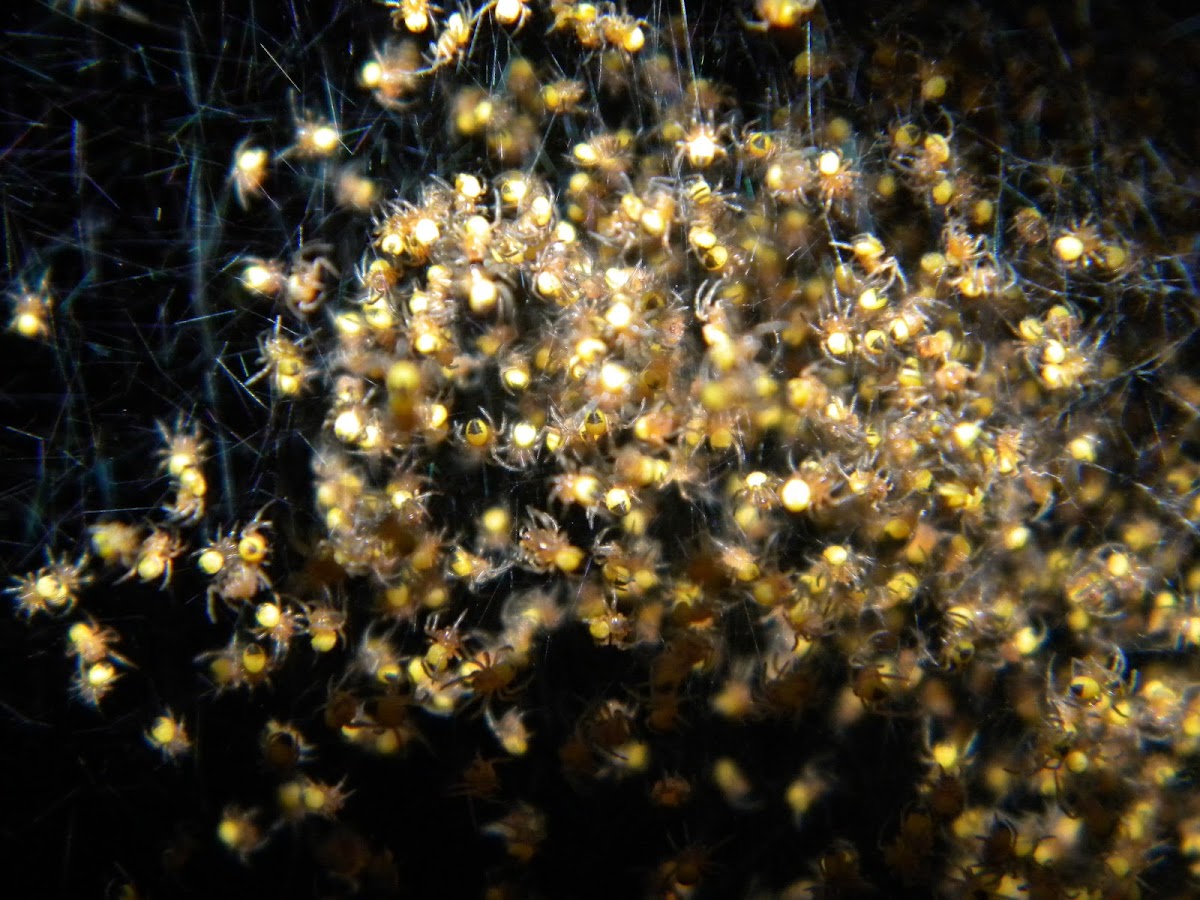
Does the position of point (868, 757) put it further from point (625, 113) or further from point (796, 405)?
point (625, 113)

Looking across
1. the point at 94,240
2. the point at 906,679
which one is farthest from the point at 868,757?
the point at 94,240

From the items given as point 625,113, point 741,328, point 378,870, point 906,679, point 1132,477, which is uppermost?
point 625,113

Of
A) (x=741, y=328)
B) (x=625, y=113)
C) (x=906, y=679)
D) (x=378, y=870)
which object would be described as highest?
(x=625, y=113)

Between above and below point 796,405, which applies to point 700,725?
below

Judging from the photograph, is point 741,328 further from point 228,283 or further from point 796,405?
point 228,283

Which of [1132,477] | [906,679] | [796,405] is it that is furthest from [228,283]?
[1132,477]

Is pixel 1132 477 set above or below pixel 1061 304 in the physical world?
below
